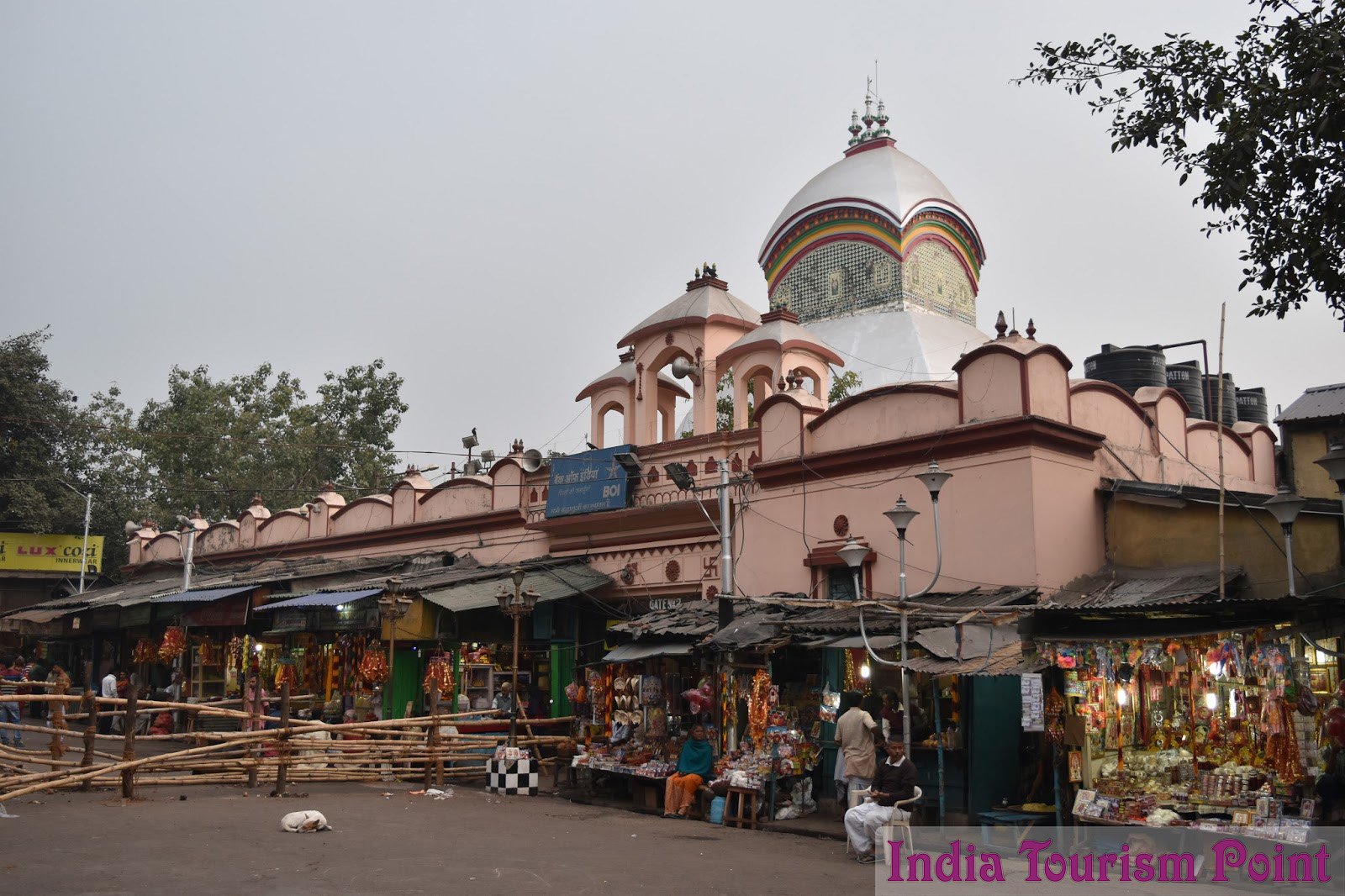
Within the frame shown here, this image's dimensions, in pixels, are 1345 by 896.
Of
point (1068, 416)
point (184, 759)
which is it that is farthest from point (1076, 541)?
point (184, 759)

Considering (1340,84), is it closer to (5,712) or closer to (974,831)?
(974,831)

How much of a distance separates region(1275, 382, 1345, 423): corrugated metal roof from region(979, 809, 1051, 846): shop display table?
8.04 meters

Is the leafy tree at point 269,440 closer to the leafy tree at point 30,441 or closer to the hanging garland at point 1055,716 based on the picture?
the leafy tree at point 30,441

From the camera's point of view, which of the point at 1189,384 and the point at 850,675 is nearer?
the point at 850,675

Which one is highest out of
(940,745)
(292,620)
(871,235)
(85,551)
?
(871,235)

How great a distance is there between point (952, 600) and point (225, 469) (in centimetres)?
3129

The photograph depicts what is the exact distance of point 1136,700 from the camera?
12.6m

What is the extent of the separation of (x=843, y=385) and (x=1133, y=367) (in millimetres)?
7411

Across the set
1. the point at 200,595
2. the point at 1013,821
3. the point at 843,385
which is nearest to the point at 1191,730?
the point at 1013,821

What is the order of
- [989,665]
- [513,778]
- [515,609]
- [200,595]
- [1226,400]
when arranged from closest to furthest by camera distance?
[989,665], [513,778], [515,609], [1226,400], [200,595]

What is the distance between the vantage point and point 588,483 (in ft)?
72.1

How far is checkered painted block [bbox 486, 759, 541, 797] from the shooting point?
692 inches

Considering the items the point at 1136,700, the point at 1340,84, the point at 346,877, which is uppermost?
the point at 1340,84

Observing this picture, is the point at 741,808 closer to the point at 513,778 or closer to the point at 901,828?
the point at 901,828
